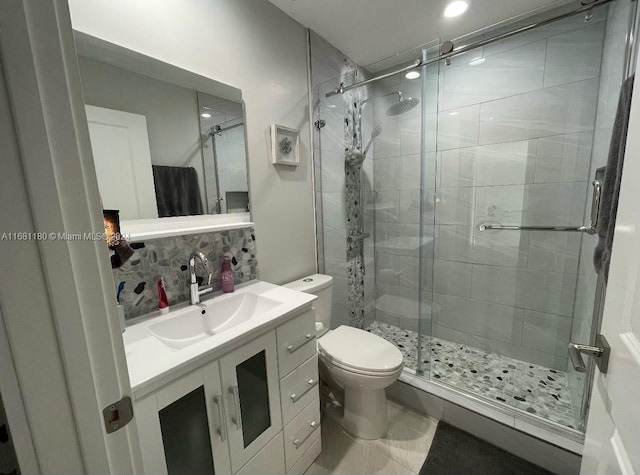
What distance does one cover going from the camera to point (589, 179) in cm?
169

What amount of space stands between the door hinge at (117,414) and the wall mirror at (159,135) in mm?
792

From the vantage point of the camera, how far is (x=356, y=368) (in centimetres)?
140

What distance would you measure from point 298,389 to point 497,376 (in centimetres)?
153

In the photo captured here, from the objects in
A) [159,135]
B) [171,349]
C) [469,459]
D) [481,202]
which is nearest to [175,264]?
[171,349]

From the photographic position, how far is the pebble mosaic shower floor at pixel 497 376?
5.23 feet

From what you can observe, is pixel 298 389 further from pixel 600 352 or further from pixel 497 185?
pixel 497 185

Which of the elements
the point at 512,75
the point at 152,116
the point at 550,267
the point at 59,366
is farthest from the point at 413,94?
the point at 59,366

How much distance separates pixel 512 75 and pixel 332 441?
2.62 m

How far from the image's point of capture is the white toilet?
140 cm

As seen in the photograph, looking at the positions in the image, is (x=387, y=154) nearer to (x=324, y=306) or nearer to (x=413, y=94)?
(x=413, y=94)

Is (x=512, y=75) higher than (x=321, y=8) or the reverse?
the reverse

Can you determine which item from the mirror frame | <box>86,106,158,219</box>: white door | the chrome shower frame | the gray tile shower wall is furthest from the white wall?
the gray tile shower wall

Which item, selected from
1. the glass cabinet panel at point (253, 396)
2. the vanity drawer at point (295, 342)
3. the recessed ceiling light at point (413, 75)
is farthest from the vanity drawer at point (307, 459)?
the recessed ceiling light at point (413, 75)

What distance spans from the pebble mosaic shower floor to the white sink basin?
1.32 m
